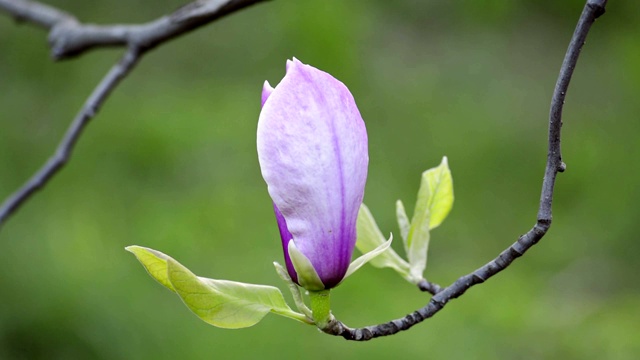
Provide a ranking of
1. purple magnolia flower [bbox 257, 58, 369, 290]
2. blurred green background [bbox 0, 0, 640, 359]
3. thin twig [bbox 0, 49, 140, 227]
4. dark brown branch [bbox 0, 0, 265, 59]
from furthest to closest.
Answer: blurred green background [bbox 0, 0, 640, 359] → thin twig [bbox 0, 49, 140, 227] → dark brown branch [bbox 0, 0, 265, 59] → purple magnolia flower [bbox 257, 58, 369, 290]

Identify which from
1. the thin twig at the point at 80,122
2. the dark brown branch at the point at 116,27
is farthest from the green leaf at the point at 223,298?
the thin twig at the point at 80,122

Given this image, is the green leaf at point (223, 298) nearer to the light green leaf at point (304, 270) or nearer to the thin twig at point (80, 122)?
the light green leaf at point (304, 270)

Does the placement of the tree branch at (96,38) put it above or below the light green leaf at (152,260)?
above

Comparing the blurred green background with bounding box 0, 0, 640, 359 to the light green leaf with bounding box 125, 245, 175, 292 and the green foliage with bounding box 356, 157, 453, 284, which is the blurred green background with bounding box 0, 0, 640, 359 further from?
the light green leaf with bounding box 125, 245, 175, 292

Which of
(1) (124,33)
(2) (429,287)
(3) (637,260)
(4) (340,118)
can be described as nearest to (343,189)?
(4) (340,118)

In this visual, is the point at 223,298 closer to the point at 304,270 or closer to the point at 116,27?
the point at 304,270

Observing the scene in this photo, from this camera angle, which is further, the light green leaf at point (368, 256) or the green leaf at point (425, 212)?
the green leaf at point (425, 212)

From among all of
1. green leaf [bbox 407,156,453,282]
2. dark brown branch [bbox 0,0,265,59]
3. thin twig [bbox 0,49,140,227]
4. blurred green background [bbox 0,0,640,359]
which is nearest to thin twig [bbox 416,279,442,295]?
green leaf [bbox 407,156,453,282]

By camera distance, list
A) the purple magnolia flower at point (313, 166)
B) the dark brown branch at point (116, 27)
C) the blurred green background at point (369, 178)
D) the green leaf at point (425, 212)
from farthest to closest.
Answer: the blurred green background at point (369, 178)
the dark brown branch at point (116, 27)
the green leaf at point (425, 212)
the purple magnolia flower at point (313, 166)
